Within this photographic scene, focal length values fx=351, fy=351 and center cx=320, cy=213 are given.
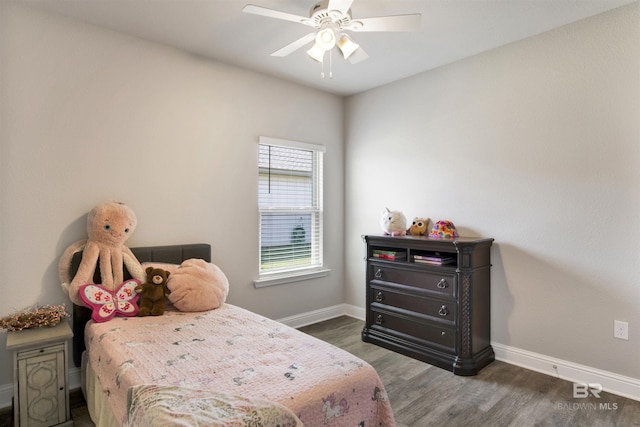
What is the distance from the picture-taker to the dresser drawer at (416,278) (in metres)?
2.78

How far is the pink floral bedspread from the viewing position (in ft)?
4.59

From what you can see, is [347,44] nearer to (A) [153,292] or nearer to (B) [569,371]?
(A) [153,292]

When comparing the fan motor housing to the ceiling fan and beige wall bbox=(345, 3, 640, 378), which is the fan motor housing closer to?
the ceiling fan

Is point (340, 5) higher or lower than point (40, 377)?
higher

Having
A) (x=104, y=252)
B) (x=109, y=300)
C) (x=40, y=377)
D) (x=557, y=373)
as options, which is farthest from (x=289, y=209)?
(x=557, y=373)

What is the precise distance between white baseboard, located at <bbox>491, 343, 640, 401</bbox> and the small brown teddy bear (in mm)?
2659

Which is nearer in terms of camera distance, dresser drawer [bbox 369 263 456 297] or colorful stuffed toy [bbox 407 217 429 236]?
dresser drawer [bbox 369 263 456 297]

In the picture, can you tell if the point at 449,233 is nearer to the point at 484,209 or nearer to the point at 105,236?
the point at 484,209

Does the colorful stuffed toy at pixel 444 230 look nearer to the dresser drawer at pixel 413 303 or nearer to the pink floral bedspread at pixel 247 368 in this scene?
the dresser drawer at pixel 413 303

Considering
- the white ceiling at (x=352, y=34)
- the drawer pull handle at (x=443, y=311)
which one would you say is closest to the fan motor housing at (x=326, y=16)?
the white ceiling at (x=352, y=34)

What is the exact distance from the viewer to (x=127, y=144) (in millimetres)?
2688

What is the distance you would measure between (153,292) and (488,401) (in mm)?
2334

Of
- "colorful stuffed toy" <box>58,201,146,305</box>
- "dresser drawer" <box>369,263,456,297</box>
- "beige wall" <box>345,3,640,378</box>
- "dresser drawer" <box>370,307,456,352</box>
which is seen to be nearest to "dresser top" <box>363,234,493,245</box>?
"beige wall" <box>345,3,640,378</box>

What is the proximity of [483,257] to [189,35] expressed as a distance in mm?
2914
